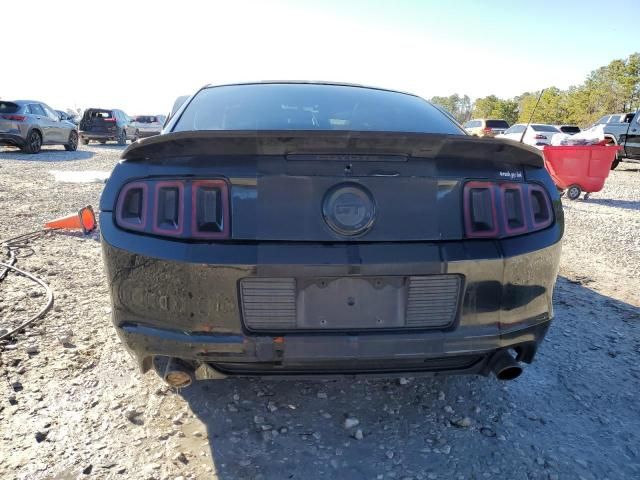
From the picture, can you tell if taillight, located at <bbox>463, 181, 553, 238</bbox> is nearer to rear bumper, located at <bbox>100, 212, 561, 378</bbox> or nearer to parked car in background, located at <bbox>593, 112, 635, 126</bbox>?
rear bumper, located at <bbox>100, 212, 561, 378</bbox>

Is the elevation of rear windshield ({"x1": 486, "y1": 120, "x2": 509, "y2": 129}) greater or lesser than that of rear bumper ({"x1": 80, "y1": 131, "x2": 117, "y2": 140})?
greater

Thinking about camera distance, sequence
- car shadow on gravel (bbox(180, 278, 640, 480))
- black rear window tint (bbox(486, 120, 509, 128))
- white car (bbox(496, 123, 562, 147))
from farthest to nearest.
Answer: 1. black rear window tint (bbox(486, 120, 509, 128))
2. white car (bbox(496, 123, 562, 147))
3. car shadow on gravel (bbox(180, 278, 640, 480))

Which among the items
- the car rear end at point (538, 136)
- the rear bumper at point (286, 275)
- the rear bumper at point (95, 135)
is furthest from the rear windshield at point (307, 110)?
the rear bumper at point (95, 135)

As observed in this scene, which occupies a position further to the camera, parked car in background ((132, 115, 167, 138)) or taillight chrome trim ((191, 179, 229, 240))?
parked car in background ((132, 115, 167, 138))

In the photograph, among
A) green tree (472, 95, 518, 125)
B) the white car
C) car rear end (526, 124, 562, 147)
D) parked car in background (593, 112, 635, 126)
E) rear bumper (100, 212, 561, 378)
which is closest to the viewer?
rear bumper (100, 212, 561, 378)

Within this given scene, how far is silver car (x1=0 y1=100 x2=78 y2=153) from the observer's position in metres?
14.3

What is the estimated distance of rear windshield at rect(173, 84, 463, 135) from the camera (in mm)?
2453

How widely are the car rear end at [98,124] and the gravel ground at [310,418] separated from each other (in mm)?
20942

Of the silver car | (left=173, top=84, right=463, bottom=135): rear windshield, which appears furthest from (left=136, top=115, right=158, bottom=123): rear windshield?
(left=173, top=84, right=463, bottom=135): rear windshield

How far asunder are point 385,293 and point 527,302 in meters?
0.65

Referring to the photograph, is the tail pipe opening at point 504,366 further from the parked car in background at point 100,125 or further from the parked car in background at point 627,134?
the parked car in background at point 100,125

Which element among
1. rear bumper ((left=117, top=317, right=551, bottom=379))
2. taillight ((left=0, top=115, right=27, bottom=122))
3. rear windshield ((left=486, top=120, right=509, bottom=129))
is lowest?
rear bumper ((left=117, top=317, right=551, bottom=379))

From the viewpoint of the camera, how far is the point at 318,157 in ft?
5.56

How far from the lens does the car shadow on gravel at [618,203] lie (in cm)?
876
